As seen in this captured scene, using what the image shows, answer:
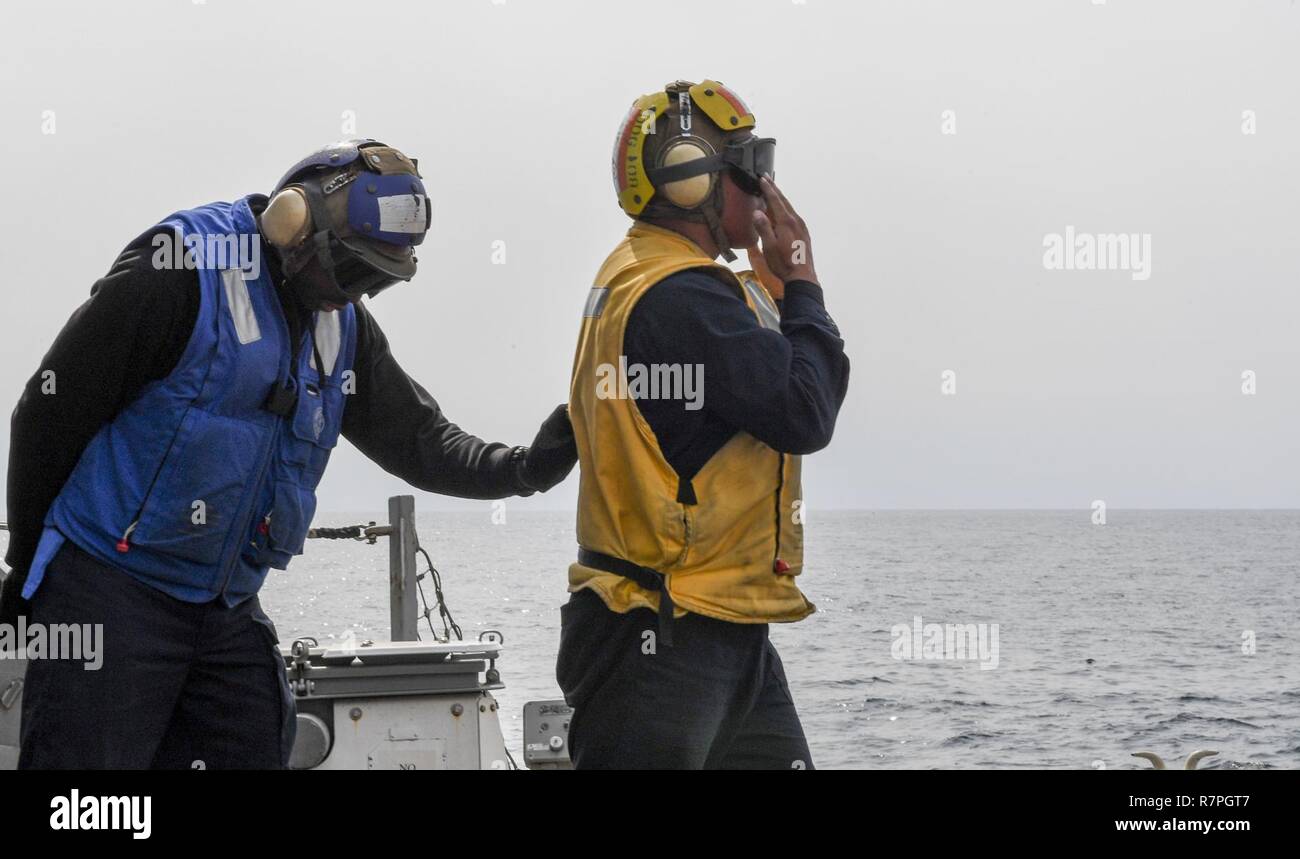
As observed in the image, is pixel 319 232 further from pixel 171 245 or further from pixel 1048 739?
pixel 1048 739

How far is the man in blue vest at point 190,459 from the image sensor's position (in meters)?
3.83

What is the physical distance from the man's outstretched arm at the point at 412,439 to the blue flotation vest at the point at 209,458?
1.77 feet

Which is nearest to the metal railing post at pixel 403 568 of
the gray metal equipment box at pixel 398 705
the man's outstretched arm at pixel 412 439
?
the gray metal equipment box at pixel 398 705

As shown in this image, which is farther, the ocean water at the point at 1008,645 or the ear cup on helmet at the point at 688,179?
the ocean water at the point at 1008,645

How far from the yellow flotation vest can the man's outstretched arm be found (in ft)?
2.06

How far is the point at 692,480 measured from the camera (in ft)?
12.8

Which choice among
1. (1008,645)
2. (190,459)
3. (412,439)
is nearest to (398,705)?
(412,439)

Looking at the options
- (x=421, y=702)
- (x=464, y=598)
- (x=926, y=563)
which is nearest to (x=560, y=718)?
(x=421, y=702)

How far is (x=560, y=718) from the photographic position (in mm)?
7785

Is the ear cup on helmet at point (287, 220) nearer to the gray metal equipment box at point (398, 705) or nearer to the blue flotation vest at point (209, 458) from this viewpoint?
the blue flotation vest at point (209, 458)

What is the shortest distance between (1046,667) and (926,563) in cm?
6205

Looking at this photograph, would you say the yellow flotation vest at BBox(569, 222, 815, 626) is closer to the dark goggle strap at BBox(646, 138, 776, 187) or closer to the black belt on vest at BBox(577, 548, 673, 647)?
the black belt on vest at BBox(577, 548, 673, 647)

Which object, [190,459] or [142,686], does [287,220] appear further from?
[142,686]

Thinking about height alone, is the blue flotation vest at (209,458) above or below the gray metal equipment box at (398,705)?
above
